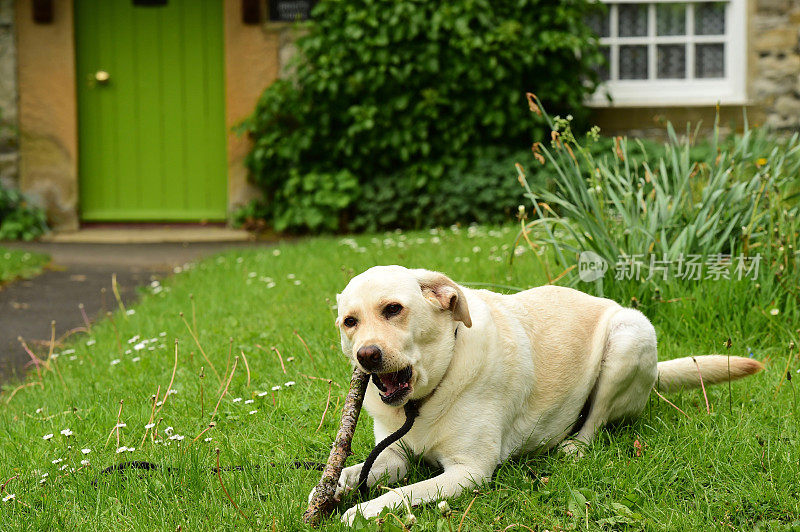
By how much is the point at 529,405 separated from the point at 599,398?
32cm

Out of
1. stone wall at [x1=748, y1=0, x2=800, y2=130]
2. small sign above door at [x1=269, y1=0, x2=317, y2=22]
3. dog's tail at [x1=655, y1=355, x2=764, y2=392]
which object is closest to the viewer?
dog's tail at [x1=655, y1=355, x2=764, y2=392]

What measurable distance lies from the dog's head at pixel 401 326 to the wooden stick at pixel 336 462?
0.26 feet

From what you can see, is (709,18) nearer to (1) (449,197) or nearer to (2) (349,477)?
(1) (449,197)

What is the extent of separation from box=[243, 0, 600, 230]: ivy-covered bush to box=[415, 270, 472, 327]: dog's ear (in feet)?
21.9

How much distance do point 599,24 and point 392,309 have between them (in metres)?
8.79

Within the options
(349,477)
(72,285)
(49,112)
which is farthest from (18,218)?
(349,477)

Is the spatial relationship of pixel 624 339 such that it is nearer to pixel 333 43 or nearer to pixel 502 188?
pixel 502 188

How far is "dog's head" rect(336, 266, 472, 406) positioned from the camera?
7.75 ft

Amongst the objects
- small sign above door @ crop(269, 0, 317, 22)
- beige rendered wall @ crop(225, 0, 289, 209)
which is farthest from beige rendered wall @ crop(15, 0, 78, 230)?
small sign above door @ crop(269, 0, 317, 22)

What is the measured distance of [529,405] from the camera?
2854 mm

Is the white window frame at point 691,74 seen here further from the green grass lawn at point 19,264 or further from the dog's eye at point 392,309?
the dog's eye at point 392,309

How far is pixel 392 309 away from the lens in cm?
242

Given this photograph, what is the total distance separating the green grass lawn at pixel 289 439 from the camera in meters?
2.53

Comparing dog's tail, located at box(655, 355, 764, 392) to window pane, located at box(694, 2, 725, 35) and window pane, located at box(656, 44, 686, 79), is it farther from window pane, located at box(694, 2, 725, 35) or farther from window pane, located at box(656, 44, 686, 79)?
window pane, located at box(694, 2, 725, 35)
